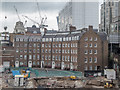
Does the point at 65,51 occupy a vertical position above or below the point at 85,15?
below

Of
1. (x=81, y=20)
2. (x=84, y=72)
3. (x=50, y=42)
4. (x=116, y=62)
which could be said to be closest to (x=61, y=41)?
(x=50, y=42)

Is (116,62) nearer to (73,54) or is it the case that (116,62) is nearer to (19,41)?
(73,54)

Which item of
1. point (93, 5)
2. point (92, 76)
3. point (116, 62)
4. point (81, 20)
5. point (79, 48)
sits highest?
point (93, 5)

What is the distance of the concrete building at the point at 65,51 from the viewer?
157ft

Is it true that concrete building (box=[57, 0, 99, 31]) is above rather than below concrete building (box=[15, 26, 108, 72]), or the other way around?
above

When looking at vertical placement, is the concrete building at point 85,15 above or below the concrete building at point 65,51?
above

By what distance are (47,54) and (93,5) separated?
57361 millimetres

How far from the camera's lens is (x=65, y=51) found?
173 ft

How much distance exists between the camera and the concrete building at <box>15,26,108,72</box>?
1881 inches

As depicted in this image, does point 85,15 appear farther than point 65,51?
Yes

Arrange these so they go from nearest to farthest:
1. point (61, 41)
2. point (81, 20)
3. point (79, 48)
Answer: point (79, 48)
point (61, 41)
point (81, 20)

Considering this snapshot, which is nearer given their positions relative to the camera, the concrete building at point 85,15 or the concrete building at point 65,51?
the concrete building at point 65,51

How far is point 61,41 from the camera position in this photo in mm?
54750

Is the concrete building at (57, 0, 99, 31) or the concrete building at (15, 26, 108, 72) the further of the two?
the concrete building at (57, 0, 99, 31)
